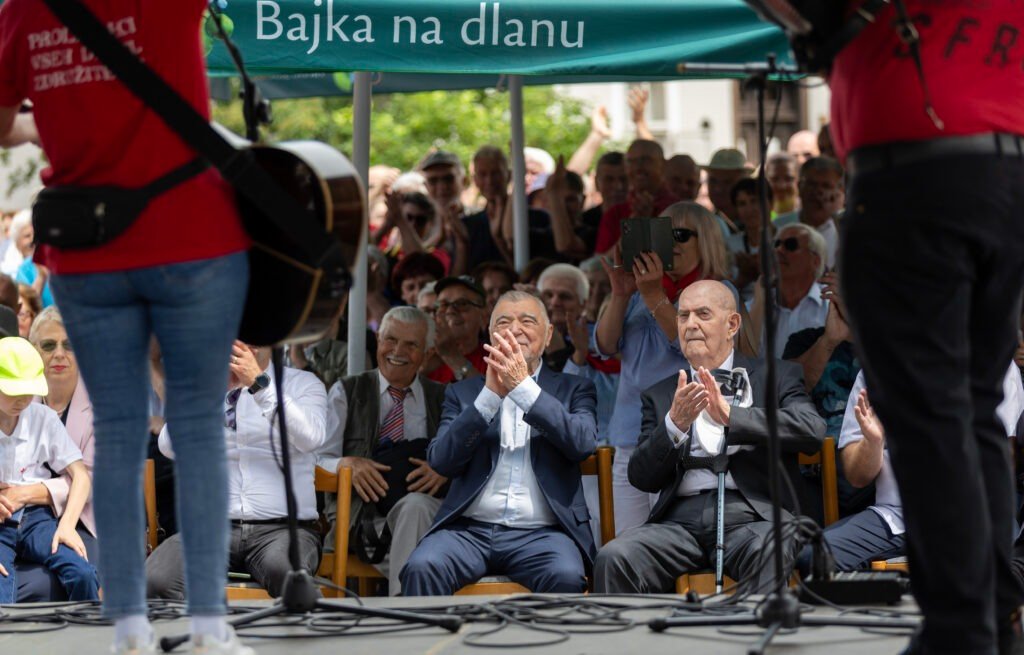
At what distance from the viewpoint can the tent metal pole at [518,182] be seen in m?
8.53

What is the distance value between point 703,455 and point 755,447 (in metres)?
0.21

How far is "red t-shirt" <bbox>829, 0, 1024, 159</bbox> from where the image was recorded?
9.28 feet

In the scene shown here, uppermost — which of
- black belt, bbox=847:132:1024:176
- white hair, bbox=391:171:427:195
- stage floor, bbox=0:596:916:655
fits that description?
white hair, bbox=391:171:427:195

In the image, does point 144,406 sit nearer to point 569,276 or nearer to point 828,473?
point 828,473

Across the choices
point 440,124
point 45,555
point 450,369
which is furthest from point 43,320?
point 440,124

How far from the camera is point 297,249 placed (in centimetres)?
327

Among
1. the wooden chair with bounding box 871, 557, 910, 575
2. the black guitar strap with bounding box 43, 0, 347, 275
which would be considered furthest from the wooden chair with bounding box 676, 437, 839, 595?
the black guitar strap with bounding box 43, 0, 347, 275

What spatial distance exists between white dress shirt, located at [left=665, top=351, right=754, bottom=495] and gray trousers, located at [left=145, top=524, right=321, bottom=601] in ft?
5.08

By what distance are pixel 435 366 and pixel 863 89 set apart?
15.1 ft

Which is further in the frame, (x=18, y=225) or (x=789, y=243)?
(x=18, y=225)

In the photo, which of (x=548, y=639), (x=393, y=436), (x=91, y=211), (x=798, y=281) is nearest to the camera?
(x=91, y=211)

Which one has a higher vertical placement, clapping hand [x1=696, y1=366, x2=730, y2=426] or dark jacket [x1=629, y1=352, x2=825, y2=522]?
clapping hand [x1=696, y1=366, x2=730, y2=426]

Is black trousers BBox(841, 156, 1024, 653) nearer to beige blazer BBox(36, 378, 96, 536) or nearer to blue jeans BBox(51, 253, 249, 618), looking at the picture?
blue jeans BBox(51, 253, 249, 618)

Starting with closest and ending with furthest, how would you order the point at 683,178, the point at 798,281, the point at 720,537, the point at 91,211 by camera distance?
the point at 91,211 < the point at 720,537 < the point at 798,281 < the point at 683,178
